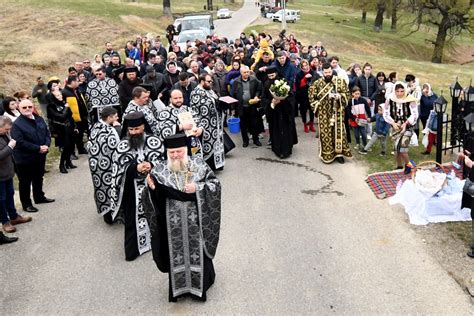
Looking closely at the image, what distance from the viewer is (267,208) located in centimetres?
837

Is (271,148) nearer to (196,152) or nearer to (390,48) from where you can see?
(196,152)

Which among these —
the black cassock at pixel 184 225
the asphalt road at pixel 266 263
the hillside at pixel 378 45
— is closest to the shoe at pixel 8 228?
the asphalt road at pixel 266 263

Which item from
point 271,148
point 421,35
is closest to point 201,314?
point 271,148

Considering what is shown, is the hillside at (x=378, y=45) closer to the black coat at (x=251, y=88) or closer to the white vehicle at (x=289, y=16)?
the white vehicle at (x=289, y=16)

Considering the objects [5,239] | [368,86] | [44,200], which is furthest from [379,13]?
[5,239]

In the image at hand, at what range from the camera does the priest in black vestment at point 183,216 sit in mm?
5219

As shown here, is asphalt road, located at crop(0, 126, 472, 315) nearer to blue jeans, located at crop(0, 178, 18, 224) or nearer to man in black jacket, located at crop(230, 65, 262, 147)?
blue jeans, located at crop(0, 178, 18, 224)

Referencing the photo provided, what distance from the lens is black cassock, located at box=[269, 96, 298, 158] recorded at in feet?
36.2

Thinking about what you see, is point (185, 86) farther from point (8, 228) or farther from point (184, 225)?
point (184, 225)

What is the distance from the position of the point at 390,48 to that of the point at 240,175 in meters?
38.7

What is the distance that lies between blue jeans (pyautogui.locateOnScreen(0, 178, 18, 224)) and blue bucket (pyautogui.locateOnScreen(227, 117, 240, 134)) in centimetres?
581

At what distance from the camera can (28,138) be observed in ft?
27.0

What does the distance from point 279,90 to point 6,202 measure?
Answer: 5.67m

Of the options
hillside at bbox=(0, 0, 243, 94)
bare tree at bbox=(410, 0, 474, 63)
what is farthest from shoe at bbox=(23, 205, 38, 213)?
bare tree at bbox=(410, 0, 474, 63)
